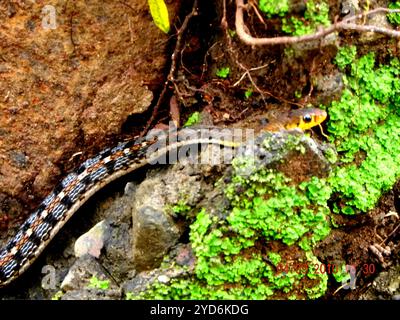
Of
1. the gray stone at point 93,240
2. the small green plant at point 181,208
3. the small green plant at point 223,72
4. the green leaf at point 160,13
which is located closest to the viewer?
the small green plant at point 181,208

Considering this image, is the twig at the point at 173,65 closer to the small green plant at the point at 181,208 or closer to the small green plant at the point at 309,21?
the small green plant at the point at 309,21

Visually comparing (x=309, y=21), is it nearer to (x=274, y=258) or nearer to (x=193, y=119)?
(x=193, y=119)

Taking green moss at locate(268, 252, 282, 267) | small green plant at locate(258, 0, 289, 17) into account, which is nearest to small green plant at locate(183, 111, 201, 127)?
small green plant at locate(258, 0, 289, 17)

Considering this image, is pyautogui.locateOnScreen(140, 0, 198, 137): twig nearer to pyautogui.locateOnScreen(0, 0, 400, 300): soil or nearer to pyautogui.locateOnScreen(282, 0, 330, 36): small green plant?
pyautogui.locateOnScreen(0, 0, 400, 300): soil

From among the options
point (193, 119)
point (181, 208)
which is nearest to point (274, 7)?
point (193, 119)

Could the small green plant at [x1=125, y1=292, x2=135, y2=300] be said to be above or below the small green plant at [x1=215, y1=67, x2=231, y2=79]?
below

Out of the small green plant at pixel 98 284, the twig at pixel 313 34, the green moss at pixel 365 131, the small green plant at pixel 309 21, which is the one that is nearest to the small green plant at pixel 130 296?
the small green plant at pixel 98 284

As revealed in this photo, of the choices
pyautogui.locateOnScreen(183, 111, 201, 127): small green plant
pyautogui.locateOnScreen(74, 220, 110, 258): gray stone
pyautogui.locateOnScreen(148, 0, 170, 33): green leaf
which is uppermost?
pyautogui.locateOnScreen(148, 0, 170, 33): green leaf

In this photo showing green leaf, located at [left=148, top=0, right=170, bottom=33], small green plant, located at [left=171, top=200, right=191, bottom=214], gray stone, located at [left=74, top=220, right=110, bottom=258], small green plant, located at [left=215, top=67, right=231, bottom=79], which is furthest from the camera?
small green plant, located at [left=215, top=67, right=231, bottom=79]

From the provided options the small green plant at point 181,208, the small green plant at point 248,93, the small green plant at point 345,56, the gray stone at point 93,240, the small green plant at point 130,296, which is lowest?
the gray stone at point 93,240
